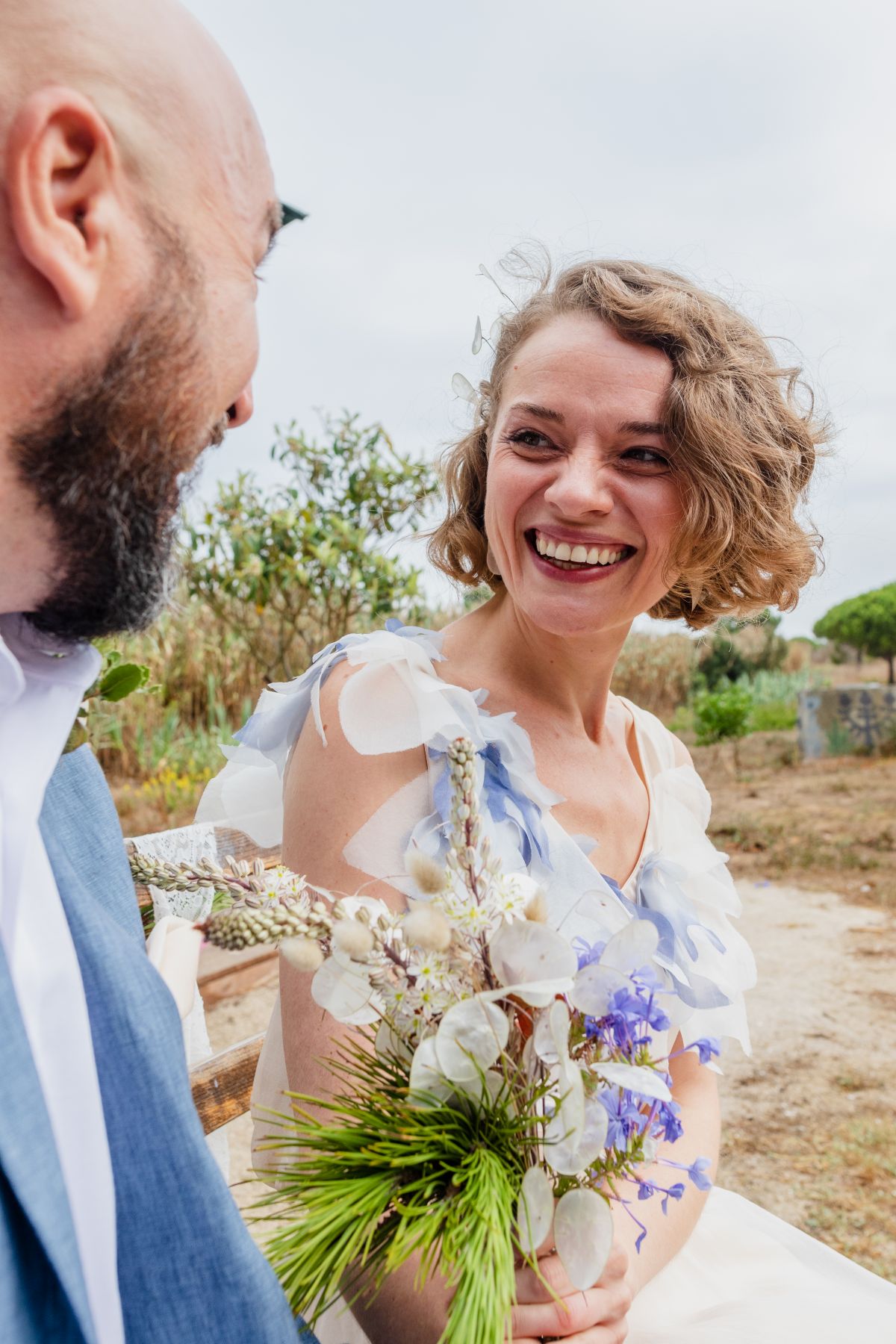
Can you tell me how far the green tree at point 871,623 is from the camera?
61.7 feet

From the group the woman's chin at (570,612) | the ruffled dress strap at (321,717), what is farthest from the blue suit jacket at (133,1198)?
the woman's chin at (570,612)

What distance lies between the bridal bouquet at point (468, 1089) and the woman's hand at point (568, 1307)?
0.38ft

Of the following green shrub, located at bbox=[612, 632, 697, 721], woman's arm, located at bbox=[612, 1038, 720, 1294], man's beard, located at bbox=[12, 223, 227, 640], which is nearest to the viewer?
man's beard, located at bbox=[12, 223, 227, 640]

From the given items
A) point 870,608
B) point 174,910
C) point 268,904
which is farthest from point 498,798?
point 870,608

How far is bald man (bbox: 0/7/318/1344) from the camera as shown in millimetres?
891

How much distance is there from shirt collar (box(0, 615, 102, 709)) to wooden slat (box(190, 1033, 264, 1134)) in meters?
1.00

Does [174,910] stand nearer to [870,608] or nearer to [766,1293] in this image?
[766,1293]

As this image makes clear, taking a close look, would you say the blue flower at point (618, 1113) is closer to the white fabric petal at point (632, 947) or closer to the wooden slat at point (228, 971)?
the white fabric petal at point (632, 947)

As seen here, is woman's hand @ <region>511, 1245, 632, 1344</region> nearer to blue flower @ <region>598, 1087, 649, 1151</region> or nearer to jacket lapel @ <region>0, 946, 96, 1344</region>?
blue flower @ <region>598, 1087, 649, 1151</region>

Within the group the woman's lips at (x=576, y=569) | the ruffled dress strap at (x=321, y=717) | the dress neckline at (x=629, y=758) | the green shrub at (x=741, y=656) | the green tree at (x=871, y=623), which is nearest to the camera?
the ruffled dress strap at (x=321, y=717)

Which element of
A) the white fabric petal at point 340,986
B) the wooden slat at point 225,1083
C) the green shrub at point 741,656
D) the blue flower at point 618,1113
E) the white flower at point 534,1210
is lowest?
the green shrub at point 741,656

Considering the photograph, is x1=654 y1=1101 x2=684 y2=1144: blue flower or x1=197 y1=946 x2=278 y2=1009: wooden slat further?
x1=197 y1=946 x2=278 y2=1009: wooden slat

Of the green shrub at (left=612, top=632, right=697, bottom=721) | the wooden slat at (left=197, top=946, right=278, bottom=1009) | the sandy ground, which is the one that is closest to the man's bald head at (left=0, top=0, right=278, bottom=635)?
the sandy ground

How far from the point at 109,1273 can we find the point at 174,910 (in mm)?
890
